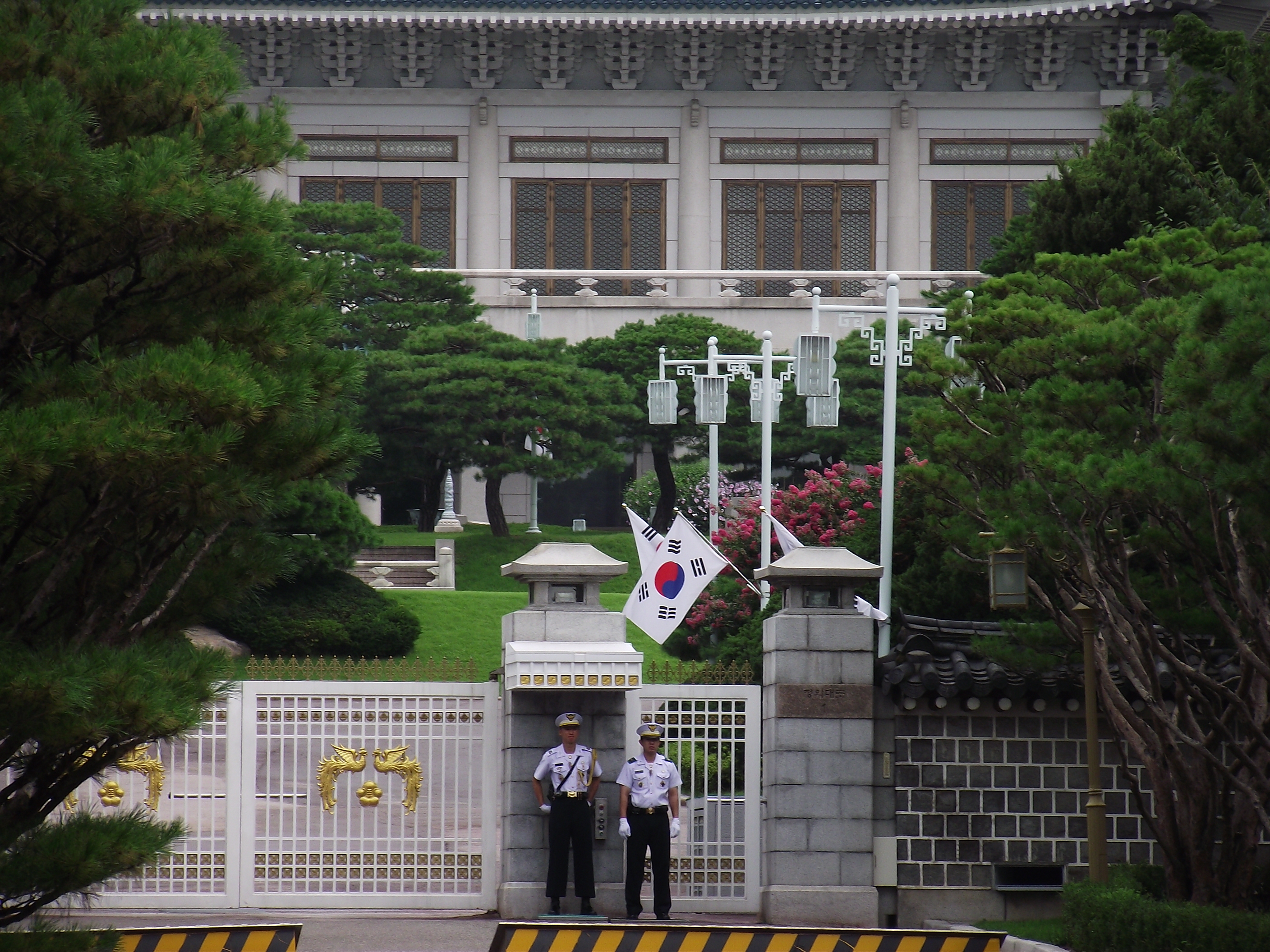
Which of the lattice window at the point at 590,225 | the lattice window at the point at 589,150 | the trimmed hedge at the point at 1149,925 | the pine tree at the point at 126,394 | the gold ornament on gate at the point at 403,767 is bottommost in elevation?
the trimmed hedge at the point at 1149,925

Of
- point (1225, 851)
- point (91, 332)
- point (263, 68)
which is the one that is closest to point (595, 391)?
point (263, 68)

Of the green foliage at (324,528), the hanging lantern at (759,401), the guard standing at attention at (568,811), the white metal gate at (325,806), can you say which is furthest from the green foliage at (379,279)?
the guard standing at attention at (568,811)

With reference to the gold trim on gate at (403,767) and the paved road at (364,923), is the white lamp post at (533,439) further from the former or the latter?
the paved road at (364,923)

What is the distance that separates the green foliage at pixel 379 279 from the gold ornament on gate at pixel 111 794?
18.8 m

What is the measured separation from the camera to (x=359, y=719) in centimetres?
1225

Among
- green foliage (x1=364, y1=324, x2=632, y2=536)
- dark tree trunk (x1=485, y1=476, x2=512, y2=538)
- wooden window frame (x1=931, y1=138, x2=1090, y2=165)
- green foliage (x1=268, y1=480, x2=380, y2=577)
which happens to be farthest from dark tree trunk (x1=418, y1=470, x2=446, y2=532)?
wooden window frame (x1=931, y1=138, x2=1090, y2=165)

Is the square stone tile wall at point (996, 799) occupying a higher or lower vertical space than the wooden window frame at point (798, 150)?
lower

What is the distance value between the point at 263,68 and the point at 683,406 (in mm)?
12754

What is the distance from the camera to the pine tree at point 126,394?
6148 mm

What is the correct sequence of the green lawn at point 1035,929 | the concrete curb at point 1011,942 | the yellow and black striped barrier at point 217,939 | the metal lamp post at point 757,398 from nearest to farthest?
the yellow and black striped barrier at point 217,939 → the concrete curb at point 1011,942 → the green lawn at point 1035,929 → the metal lamp post at point 757,398

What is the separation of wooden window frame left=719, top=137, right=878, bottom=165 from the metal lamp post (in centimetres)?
1328

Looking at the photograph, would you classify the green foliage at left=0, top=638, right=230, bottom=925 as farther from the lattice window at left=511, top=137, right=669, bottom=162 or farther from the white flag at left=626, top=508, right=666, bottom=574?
the lattice window at left=511, top=137, right=669, bottom=162

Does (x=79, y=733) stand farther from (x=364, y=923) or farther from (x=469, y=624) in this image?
(x=469, y=624)

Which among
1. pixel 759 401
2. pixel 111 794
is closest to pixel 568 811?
pixel 111 794
